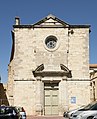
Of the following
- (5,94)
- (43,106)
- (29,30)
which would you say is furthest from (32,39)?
(5,94)

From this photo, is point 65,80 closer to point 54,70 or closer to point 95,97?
point 54,70

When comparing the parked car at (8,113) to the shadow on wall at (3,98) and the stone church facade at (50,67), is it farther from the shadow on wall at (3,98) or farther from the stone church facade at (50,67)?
→ the shadow on wall at (3,98)

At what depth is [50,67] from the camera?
35625mm

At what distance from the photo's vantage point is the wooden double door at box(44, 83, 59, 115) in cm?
3575

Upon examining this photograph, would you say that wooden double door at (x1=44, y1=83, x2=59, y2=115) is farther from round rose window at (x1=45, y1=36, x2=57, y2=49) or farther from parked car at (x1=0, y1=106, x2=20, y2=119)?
parked car at (x1=0, y1=106, x2=20, y2=119)

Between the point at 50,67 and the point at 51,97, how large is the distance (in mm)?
3055

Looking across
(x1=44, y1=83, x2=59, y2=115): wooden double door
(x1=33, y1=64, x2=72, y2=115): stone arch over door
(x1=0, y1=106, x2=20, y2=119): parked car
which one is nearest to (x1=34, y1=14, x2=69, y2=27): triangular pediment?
(x1=33, y1=64, x2=72, y2=115): stone arch over door

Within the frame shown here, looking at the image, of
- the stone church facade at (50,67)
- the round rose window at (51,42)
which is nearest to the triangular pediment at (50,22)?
the stone church facade at (50,67)

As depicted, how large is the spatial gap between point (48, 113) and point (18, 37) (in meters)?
8.22

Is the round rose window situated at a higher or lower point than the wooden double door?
higher

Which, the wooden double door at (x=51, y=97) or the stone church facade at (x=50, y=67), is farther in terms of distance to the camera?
the wooden double door at (x=51, y=97)

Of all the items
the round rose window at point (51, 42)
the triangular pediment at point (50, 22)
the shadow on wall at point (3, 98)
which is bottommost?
the shadow on wall at point (3, 98)

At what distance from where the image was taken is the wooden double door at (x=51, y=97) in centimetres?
3575

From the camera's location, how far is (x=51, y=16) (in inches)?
1438
